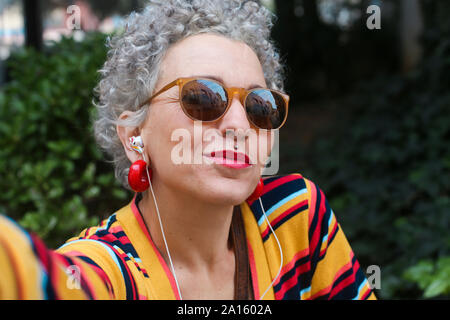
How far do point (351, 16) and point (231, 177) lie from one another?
35.9 feet

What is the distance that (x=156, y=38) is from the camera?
5.68 ft

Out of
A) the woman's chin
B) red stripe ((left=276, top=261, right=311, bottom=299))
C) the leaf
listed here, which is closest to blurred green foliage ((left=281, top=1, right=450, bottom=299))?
the leaf

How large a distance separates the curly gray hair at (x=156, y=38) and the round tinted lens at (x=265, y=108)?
0.76 ft

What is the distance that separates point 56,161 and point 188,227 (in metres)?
1.93

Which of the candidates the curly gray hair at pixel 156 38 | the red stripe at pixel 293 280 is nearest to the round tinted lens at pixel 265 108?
the curly gray hair at pixel 156 38

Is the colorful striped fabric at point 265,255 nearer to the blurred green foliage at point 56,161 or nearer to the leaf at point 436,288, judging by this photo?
the leaf at point 436,288

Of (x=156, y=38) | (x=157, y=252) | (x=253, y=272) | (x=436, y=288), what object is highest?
(x=156, y=38)

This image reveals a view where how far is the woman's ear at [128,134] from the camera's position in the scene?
1773mm

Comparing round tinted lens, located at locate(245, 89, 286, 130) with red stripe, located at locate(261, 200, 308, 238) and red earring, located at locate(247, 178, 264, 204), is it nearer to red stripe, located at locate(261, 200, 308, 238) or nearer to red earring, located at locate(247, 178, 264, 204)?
red earring, located at locate(247, 178, 264, 204)

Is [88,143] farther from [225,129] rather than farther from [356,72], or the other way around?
[356,72]

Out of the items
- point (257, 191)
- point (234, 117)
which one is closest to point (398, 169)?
point (257, 191)

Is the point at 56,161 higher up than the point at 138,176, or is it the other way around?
the point at 138,176

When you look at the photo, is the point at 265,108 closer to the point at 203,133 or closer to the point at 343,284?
the point at 203,133

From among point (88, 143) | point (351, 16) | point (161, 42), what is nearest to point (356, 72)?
point (351, 16)
